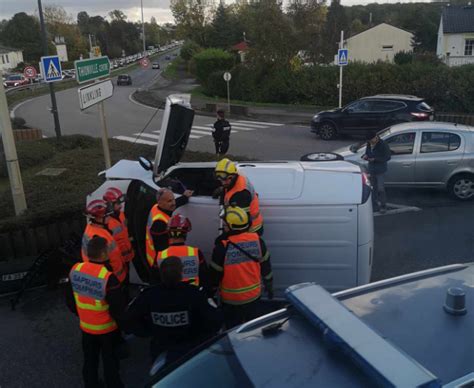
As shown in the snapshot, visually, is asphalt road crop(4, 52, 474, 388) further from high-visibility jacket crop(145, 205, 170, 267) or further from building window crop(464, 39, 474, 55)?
building window crop(464, 39, 474, 55)

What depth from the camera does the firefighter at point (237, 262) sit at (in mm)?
4227

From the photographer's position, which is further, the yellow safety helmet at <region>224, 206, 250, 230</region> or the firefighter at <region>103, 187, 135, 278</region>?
the firefighter at <region>103, 187, 135, 278</region>

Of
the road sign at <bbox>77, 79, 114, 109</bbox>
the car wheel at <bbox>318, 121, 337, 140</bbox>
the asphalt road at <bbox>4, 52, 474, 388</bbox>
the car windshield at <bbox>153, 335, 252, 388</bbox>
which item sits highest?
the road sign at <bbox>77, 79, 114, 109</bbox>

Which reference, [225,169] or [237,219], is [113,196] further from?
[237,219]

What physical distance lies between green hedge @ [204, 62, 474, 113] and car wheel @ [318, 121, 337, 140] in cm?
868

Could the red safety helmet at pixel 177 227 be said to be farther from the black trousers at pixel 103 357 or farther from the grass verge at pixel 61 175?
the grass verge at pixel 61 175

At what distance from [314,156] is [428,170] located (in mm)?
4062

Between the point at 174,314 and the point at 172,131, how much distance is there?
3131 mm

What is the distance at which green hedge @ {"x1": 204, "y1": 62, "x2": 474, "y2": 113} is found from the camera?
24078 millimetres

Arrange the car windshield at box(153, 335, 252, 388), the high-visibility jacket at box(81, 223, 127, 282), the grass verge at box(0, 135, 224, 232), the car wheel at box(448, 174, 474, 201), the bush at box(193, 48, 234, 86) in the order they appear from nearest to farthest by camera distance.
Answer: the car windshield at box(153, 335, 252, 388) → the high-visibility jacket at box(81, 223, 127, 282) → the grass verge at box(0, 135, 224, 232) → the car wheel at box(448, 174, 474, 201) → the bush at box(193, 48, 234, 86)

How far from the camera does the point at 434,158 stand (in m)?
9.81

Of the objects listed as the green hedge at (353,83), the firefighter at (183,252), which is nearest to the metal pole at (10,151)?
the firefighter at (183,252)

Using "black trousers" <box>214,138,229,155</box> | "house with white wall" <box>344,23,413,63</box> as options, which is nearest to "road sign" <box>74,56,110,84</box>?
"black trousers" <box>214,138,229,155</box>

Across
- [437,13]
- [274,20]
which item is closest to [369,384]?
[274,20]
